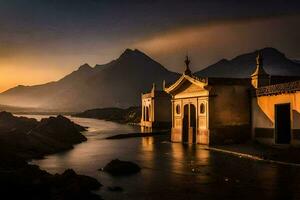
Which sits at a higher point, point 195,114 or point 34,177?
point 195,114

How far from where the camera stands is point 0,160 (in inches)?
1019

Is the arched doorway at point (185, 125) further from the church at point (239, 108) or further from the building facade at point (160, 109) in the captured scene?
the building facade at point (160, 109)

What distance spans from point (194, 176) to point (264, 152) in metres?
9.97

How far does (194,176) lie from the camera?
24766 mm

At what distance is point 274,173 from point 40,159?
1947 centimetres

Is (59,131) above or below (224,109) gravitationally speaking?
below

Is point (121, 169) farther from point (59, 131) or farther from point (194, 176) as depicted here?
point (59, 131)

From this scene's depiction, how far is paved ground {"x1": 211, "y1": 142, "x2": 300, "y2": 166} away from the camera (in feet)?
93.6

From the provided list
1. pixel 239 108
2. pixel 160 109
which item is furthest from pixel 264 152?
pixel 160 109

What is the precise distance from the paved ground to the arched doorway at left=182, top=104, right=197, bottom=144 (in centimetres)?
547

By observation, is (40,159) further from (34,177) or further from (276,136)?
(276,136)

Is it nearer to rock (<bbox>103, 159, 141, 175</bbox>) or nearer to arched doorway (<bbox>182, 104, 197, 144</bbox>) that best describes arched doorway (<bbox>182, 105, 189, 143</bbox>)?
arched doorway (<bbox>182, 104, 197, 144</bbox>)

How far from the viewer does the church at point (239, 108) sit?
1396 inches

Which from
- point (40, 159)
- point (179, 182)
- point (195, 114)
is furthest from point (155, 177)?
point (195, 114)
